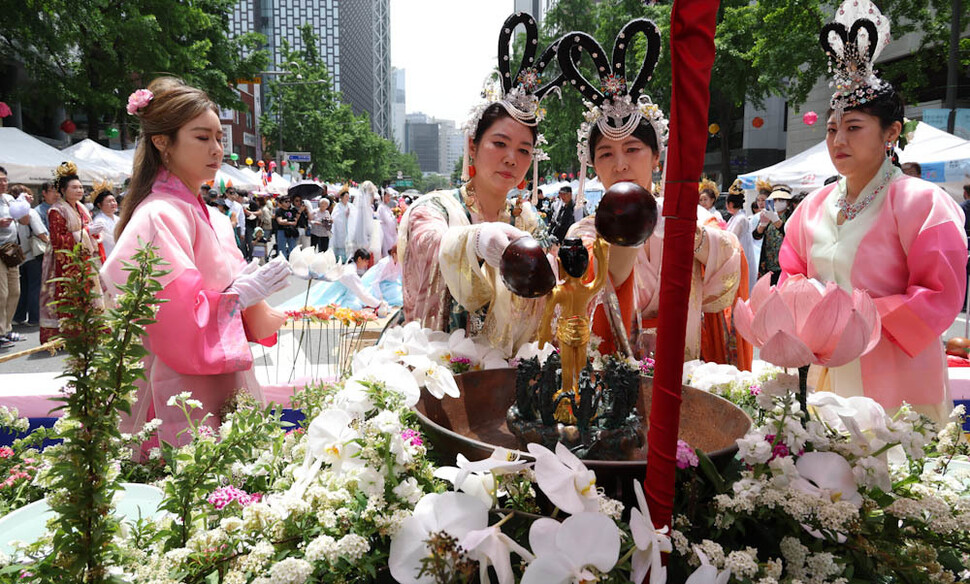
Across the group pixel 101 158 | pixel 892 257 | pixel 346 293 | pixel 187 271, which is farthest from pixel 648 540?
pixel 101 158

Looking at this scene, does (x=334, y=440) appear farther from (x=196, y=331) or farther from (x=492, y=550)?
(x=196, y=331)

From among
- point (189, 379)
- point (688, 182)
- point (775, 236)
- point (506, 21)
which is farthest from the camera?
point (775, 236)

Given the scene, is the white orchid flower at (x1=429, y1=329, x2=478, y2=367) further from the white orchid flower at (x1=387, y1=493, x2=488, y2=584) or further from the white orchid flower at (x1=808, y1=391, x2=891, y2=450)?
the white orchid flower at (x1=808, y1=391, x2=891, y2=450)

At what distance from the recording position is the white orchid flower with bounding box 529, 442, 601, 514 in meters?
0.77

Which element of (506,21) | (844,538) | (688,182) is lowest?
(844,538)

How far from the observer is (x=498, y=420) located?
1.38 m

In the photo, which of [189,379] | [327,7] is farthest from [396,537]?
[327,7]

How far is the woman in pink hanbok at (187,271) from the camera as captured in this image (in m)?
2.05

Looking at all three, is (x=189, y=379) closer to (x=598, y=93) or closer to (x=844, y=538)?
(x=598, y=93)

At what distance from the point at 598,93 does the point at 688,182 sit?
1418 millimetres

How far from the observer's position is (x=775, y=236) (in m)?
7.64

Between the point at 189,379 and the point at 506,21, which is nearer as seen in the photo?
the point at 506,21

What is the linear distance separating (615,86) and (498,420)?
1269 mm

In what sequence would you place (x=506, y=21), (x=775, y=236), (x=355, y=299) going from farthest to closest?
(x=775, y=236)
(x=355, y=299)
(x=506, y=21)
